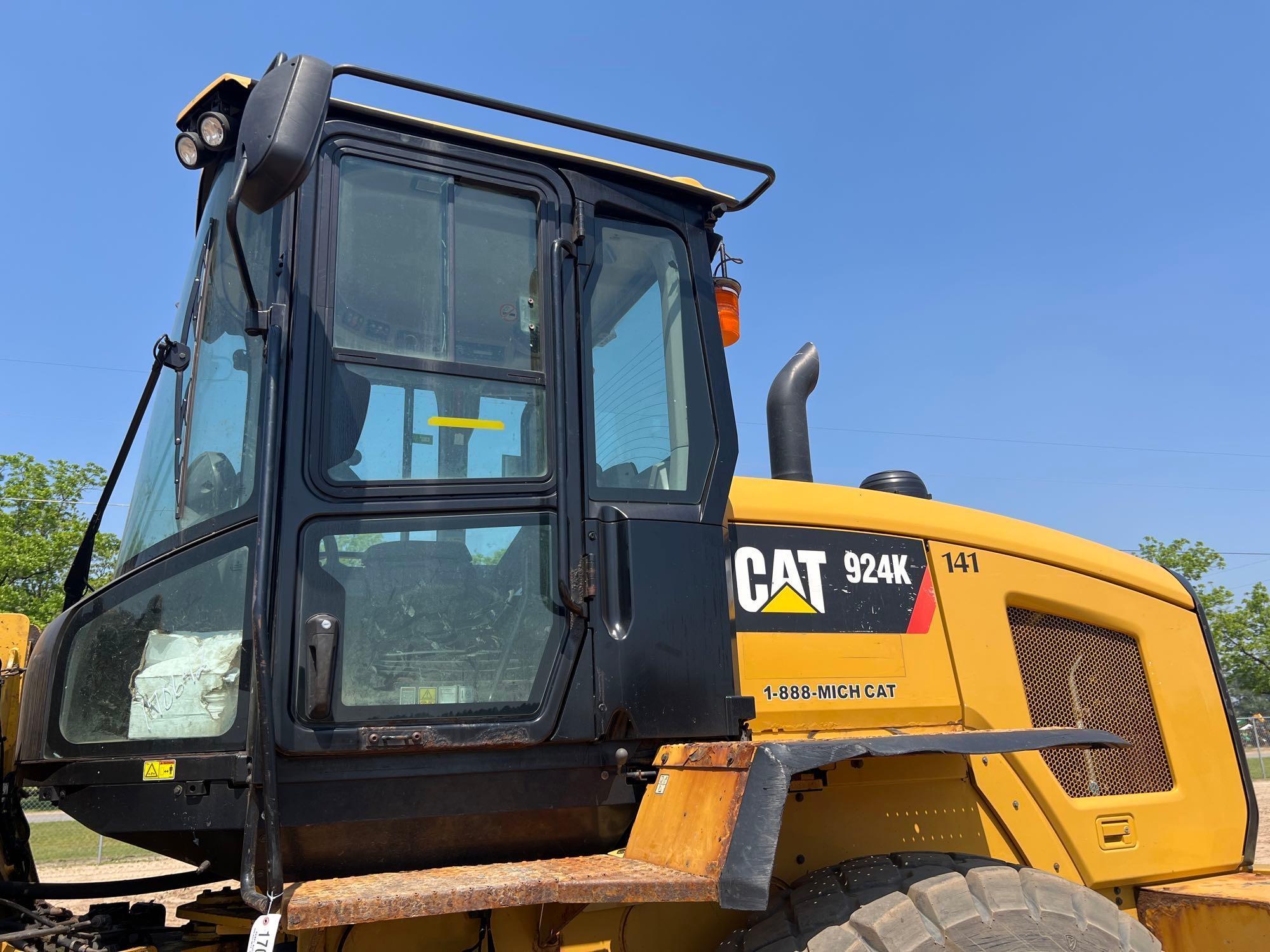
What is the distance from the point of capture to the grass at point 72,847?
1302 cm

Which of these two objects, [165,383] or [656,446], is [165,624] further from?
[656,446]

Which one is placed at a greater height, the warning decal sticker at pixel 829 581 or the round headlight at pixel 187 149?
the round headlight at pixel 187 149

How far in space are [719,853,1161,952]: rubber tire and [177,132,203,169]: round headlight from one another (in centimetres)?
264

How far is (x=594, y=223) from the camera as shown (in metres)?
3.17

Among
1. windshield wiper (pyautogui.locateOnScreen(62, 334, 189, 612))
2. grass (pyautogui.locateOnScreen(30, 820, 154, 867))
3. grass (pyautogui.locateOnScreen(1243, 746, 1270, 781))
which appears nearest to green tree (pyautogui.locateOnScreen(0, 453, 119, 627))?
grass (pyautogui.locateOnScreen(30, 820, 154, 867))

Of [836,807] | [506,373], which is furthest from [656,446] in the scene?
[836,807]

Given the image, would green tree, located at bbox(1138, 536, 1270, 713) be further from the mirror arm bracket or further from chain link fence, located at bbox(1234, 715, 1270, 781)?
the mirror arm bracket

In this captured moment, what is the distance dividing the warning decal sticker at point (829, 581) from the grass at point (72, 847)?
11518 millimetres

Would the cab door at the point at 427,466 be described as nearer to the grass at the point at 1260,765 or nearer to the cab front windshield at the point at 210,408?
the cab front windshield at the point at 210,408

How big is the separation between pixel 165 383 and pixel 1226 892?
3895mm

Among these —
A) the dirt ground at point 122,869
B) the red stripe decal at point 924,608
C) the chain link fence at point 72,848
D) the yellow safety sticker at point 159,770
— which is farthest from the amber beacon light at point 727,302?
the chain link fence at point 72,848

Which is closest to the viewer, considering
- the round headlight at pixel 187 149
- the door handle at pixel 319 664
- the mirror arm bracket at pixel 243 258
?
the mirror arm bracket at pixel 243 258

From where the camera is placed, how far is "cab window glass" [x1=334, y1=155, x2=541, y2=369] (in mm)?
2797

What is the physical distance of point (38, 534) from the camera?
24.1 meters
